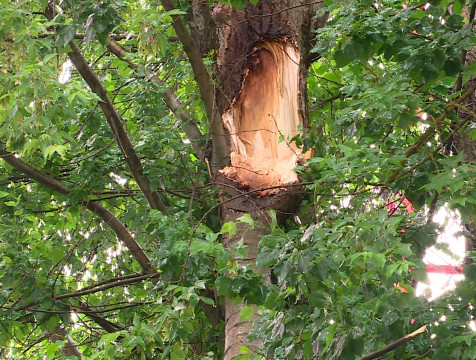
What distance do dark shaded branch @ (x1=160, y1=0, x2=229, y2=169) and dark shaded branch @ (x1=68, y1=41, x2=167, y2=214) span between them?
0.49 meters

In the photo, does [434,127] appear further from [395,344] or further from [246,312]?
[246,312]

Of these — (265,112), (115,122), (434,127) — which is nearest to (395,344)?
(434,127)

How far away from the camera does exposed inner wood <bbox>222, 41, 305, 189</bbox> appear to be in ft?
15.6

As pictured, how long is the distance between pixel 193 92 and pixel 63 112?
5.46 ft

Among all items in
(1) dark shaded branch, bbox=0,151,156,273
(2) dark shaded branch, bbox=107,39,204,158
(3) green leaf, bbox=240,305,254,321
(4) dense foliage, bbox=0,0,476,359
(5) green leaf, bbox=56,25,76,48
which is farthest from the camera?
(2) dark shaded branch, bbox=107,39,204,158

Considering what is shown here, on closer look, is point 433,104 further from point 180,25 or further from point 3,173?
point 3,173

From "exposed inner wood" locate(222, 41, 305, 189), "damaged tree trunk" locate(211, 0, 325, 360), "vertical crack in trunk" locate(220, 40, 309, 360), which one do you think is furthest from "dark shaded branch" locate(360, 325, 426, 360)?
"exposed inner wood" locate(222, 41, 305, 189)

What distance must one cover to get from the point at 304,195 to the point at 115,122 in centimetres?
130

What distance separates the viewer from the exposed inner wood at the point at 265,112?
475 cm

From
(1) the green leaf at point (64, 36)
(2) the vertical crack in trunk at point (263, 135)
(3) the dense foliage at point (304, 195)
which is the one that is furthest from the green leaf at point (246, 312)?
(1) the green leaf at point (64, 36)

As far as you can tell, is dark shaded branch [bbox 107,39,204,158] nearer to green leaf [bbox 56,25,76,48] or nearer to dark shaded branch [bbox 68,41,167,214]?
dark shaded branch [bbox 68,41,167,214]

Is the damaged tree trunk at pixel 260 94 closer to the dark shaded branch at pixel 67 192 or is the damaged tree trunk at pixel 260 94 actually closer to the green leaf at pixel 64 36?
the dark shaded branch at pixel 67 192

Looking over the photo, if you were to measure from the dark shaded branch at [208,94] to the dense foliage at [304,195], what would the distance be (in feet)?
0.86

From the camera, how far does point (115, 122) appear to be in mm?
4719
